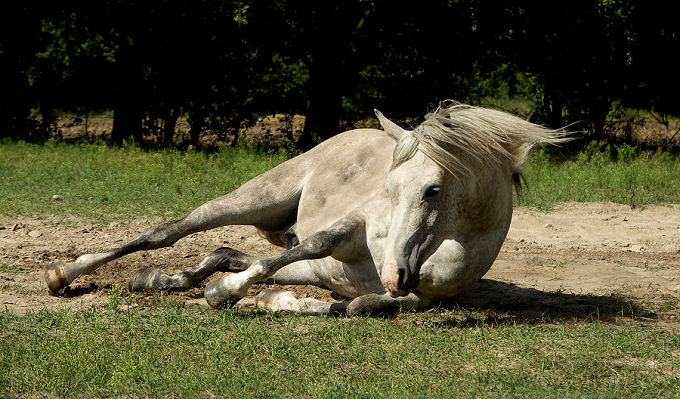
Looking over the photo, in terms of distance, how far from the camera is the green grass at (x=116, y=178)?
8.56 meters

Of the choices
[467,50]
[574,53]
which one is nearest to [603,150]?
[574,53]

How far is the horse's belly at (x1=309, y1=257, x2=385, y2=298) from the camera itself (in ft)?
17.2

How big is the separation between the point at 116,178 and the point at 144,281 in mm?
4842

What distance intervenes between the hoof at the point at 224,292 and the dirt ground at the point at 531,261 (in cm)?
44

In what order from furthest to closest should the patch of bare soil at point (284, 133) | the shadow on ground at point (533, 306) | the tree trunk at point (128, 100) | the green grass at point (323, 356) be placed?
1. the tree trunk at point (128, 100)
2. the patch of bare soil at point (284, 133)
3. the shadow on ground at point (533, 306)
4. the green grass at point (323, 356)

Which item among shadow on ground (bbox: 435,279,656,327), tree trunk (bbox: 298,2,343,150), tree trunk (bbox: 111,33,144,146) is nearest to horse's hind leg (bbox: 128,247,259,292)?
shadow on ground (bbox: 435,279,656,327)

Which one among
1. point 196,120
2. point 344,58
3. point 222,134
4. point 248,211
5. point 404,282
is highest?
point 344,58

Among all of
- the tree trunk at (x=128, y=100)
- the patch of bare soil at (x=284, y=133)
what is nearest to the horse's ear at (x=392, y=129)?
the patch of bare soil at (x=284, y=133)

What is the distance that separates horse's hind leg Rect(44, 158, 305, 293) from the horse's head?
1.71 m

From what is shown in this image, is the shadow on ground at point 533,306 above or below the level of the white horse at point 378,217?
below

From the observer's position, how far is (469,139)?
4.54m

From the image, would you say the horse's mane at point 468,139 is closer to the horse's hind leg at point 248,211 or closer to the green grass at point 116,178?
the horse's hind leg at point 248,211

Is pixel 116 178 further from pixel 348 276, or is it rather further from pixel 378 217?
pixel 378 217

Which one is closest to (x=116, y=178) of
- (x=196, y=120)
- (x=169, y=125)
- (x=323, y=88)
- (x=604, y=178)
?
(x=196, y=120)
